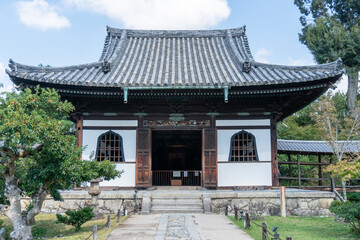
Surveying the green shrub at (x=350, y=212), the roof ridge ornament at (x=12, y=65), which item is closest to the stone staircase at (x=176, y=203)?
the green shrub at (x=350, y=212)

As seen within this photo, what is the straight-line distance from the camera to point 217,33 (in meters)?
19.5

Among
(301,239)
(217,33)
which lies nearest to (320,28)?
(217,33)

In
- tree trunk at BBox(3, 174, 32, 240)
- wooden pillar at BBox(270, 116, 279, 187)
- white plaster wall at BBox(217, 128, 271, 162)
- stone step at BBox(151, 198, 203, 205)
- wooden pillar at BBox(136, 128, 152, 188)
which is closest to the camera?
tree trunk at BBox(3, 174, 32, 240)

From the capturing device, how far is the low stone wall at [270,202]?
39.1 ft

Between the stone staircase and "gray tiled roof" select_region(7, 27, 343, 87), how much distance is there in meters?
4.26

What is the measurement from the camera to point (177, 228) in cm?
880

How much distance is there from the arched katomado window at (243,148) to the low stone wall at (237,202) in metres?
2.06

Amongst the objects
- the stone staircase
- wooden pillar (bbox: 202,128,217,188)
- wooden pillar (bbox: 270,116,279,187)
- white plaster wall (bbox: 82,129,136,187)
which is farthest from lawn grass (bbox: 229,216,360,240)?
white plaster wall (bbox: 82,129,136,187)

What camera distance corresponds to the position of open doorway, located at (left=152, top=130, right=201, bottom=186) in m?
19.6

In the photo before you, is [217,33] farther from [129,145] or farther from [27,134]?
[27,134]

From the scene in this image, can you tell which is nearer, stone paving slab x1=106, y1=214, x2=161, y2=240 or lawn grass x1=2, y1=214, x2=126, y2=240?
stone paving slab x1=106, y1=214, x2=161, y2=240

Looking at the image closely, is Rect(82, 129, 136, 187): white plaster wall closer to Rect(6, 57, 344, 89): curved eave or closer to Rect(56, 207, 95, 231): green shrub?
Rect(6, 57, 344, 89): curved eave

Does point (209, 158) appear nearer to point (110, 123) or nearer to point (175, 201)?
point (175, 201)

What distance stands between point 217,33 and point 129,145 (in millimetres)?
9713
